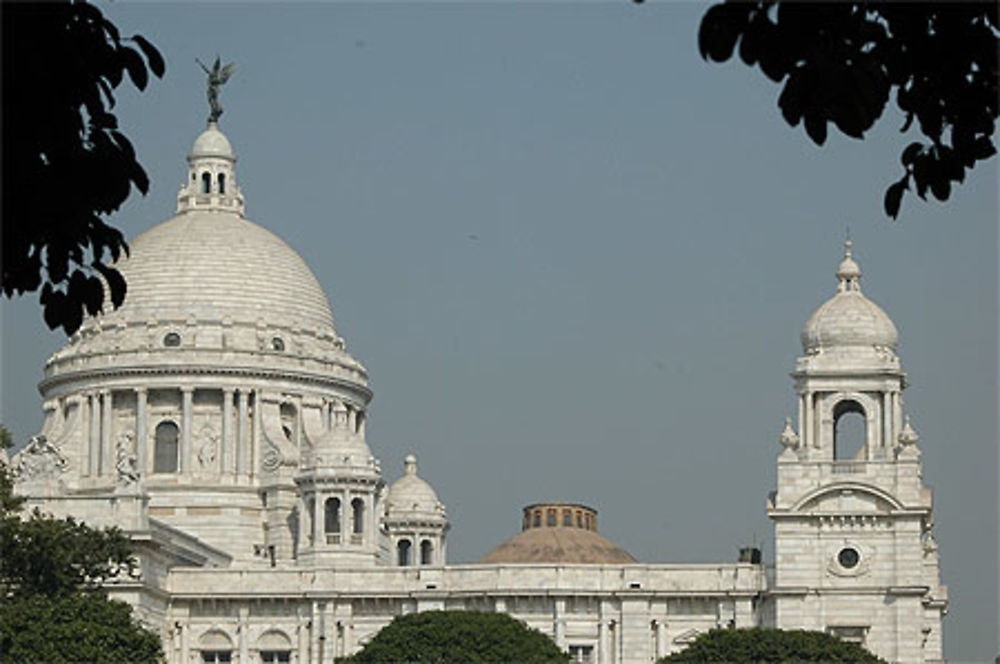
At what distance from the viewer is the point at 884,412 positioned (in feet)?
372

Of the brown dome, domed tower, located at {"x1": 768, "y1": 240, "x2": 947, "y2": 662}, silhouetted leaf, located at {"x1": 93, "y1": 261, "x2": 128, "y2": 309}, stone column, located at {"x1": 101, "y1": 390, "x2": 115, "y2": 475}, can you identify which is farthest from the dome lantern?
silhouetted leaf, located at {"x1": 93, "y1": 261, "x2": 128, "y2": 309}

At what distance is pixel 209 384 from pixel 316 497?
37.8ft

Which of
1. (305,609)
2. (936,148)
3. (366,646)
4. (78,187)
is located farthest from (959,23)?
(305,609)

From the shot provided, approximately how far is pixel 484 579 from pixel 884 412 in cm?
1846

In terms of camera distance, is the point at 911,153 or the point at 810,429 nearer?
the point at 911,153

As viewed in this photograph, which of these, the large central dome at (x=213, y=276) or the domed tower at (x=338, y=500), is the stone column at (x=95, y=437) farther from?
the domed tower at (x=338, y=500)

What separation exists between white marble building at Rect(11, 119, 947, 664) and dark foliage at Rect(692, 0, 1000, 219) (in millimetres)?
90926

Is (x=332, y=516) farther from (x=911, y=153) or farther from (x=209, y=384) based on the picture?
(x=911, y=153)

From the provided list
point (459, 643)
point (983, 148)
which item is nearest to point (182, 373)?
point (459, 643)

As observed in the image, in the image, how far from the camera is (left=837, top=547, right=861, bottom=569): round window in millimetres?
111750

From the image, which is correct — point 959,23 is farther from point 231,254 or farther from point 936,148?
point 231,254

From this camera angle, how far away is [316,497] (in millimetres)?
127438

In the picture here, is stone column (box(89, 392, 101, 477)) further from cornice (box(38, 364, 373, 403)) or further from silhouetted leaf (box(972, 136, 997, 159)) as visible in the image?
silhouetted leaf (box(972, 136, 997, 159))

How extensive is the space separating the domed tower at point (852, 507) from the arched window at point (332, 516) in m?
23.6
